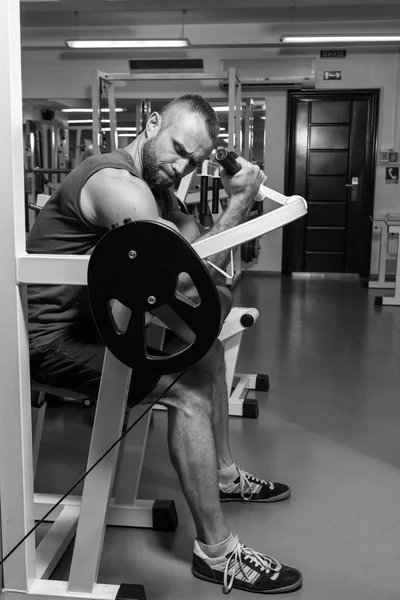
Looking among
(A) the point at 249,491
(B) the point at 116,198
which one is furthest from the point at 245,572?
(B) the point at 116,198

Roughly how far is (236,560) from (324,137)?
6.76m

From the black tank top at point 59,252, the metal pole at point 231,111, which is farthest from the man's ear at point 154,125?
the metal pole at point 231,111

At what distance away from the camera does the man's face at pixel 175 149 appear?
181 cm

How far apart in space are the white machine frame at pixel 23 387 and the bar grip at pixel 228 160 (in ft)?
0.73

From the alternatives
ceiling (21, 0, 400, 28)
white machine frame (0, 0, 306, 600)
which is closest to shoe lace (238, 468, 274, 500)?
white machine frame (0, 0, 306, 600)

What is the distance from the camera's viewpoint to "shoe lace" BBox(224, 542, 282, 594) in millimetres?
1681

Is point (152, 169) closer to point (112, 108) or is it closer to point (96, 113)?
point (112, 108)

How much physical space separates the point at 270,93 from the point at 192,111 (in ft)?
20.8

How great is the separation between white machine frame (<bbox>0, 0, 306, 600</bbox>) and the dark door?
6.62 metres

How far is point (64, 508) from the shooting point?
203 centimetres

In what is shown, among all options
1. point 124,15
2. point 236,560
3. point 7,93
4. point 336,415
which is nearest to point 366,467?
point 336,415

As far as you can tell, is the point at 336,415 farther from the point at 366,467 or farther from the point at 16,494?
the point at 16,494

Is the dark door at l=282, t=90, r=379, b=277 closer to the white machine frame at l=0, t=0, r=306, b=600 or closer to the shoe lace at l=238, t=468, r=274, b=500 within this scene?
the shoe lace at l=238, t=468, r=274, b=500

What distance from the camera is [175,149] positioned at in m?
1.84
